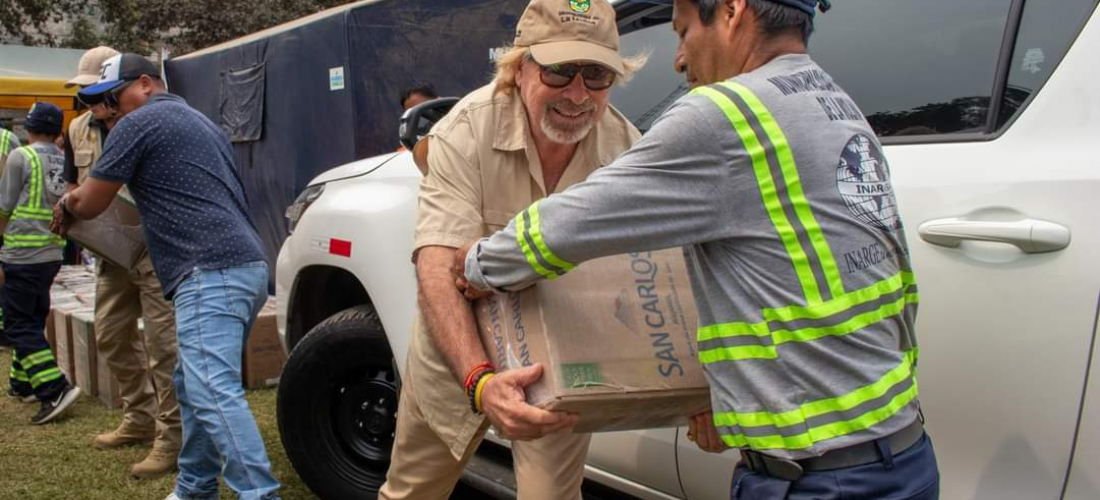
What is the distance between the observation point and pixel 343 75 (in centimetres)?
756

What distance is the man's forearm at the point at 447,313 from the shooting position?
1.92m

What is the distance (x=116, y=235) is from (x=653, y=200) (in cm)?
324

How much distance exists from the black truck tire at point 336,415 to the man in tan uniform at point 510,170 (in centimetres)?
106

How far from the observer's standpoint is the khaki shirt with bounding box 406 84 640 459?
2.23 m

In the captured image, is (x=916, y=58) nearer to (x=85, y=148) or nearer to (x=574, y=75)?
(x=574, y=75)

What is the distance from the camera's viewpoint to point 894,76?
229cm

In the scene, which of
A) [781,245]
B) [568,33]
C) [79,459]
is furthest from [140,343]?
[781,245]

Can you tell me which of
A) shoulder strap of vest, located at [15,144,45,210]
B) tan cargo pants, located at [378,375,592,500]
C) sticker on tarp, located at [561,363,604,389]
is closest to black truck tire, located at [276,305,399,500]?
tan cargo pants, located at [378,375,592,500]

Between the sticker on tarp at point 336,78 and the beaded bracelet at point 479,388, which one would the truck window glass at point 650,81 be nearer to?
the beaded bracelet at point 479,388

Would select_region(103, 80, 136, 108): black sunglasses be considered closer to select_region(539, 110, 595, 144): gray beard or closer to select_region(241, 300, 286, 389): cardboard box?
select_region(241, 300, 286, 389): cardboard box

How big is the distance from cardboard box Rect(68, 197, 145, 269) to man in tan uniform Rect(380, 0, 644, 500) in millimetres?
2164

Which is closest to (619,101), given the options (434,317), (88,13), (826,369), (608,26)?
(608,26)

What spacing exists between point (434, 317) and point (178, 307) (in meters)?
1.70

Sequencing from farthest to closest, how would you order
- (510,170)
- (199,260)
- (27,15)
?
(27,15), (199,260), (510,170)
